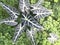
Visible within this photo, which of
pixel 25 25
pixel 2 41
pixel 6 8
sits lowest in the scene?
pixel 2 41

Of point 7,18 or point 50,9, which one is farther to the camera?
point 50,9

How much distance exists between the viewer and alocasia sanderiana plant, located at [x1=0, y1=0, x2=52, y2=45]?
300 centimetres

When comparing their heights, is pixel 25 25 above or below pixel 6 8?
below

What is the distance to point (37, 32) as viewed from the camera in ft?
10.3

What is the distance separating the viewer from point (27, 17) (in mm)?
3072

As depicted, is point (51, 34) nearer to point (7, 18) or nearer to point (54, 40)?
point (54, 40)

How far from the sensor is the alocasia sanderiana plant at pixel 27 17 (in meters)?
3.00

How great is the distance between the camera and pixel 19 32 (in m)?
2.98

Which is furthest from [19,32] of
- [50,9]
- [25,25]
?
[50,9]

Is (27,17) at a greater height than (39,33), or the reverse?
(27,17)

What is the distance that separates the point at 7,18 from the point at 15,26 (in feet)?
0.56

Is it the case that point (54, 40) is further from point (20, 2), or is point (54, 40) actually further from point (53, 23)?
point (20, 2)

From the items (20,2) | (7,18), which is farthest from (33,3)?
(7,18)

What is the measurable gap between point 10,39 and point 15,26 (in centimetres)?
18
